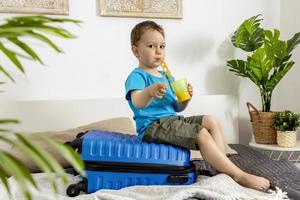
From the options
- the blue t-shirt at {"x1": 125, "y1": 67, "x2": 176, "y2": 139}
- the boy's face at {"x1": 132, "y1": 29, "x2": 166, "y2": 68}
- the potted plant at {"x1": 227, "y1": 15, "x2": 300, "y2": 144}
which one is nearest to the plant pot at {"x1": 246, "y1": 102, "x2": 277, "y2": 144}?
the potted plant at {"x1": 227, "y1": 15, "x2": 300, "y2": 144}

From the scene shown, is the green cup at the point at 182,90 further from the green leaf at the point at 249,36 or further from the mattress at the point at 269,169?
the green leaf at the point at 249,36

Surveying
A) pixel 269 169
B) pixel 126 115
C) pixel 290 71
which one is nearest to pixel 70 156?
pixel 269 169

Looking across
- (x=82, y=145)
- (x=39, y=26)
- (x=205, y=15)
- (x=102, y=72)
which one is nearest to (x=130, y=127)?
(x=102, y=72)

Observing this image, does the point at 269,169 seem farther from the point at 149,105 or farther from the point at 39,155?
the point at 39,155

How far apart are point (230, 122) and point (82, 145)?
1.29 metres

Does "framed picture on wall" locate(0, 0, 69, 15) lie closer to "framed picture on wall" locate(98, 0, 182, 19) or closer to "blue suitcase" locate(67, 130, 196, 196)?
"framed picture on wall" locate(98, 0, 182, 19)

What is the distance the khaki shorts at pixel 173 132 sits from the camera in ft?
4.53

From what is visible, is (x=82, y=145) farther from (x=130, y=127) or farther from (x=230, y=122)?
(x=230, y=122)

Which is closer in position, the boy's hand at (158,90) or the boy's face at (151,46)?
the boy's hand at (158,90)

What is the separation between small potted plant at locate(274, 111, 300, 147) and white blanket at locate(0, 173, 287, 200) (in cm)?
93

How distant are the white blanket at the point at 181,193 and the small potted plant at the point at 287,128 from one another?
927mm

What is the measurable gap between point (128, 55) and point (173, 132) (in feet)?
3.12

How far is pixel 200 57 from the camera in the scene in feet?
7.98

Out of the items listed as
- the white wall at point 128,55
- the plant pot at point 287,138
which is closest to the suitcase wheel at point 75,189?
the white wall at point 128,55
